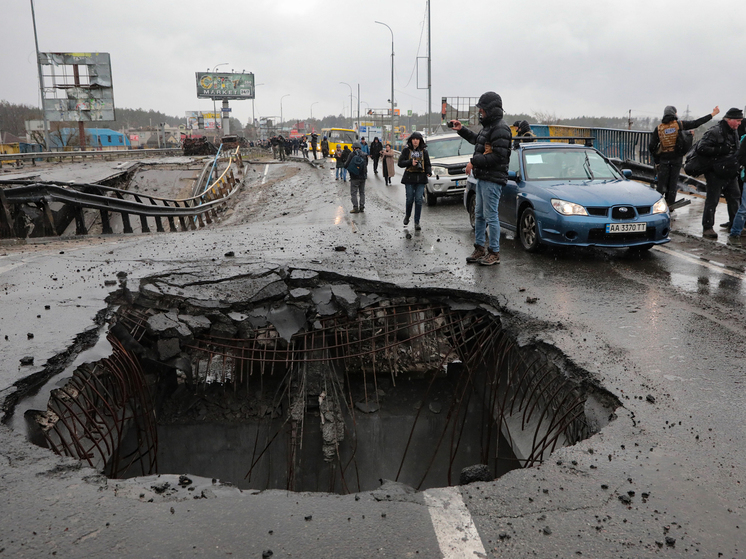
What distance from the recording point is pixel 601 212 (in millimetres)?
7680

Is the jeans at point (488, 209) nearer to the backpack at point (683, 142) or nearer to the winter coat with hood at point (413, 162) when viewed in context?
the winter coat with hood at point (413, 162)

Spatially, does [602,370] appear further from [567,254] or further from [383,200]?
[383,200]

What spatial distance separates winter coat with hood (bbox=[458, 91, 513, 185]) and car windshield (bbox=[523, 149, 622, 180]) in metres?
1.70

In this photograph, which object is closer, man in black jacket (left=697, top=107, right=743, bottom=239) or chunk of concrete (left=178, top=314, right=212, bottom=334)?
chunk of concrete (left=178, top=314, right=212, bottom=334)

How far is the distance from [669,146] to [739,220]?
7.24 ft

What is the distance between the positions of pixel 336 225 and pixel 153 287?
6.34 metres

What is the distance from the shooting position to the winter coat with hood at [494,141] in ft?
23.8

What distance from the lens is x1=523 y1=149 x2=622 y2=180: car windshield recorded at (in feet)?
28.9

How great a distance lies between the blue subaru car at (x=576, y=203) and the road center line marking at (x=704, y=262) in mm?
432

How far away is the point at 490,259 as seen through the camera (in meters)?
7.69

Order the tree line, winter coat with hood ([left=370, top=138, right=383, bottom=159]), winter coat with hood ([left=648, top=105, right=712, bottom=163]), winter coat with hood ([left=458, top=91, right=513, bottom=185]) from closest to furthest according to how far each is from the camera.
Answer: winter coat with hood ([left=458, top=91, right=513, bottom=185])
winter coat with hood ([left=648, top=105, right=712, bottom=163])
winter coat with hood ([left=370, top=138, right=383, bottom=159])
the tree line

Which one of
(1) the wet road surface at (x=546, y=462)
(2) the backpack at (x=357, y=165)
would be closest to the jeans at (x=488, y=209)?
(1) the wet road surface at (x=546, y=462)

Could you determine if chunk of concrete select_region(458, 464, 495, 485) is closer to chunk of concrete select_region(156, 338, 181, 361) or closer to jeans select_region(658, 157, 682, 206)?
chunk of concrete select_region(156, 338, 181, 361)

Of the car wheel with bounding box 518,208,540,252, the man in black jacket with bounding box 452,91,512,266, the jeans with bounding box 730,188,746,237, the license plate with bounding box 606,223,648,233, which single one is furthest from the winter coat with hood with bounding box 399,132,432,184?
the jeans with bounding box 730,188,746,237
